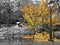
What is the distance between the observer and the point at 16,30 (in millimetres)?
29672

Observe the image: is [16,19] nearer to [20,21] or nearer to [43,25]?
[20,21]

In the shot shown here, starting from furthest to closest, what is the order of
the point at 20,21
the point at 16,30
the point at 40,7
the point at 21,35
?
the point at 20,21 < the point at 40,7 < the point at 16,30 < the point at 21,35

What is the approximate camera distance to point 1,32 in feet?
94.3

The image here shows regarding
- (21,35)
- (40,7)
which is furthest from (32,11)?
(21,35)

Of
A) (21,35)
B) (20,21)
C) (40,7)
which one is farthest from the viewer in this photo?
(20,21)

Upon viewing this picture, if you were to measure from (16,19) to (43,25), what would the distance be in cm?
680

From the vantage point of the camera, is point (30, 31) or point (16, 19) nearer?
point (30, 31)

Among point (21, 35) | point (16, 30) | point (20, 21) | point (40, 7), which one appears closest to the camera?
point (21, 35)

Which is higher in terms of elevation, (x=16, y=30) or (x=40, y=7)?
(x=40, y=7)

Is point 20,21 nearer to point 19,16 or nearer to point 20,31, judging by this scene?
point 19,16

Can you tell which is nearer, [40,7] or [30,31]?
[30,31]

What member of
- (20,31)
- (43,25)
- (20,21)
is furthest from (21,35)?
(20,21)

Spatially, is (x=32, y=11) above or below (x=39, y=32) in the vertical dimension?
above

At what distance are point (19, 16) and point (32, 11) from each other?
6.29 meters
